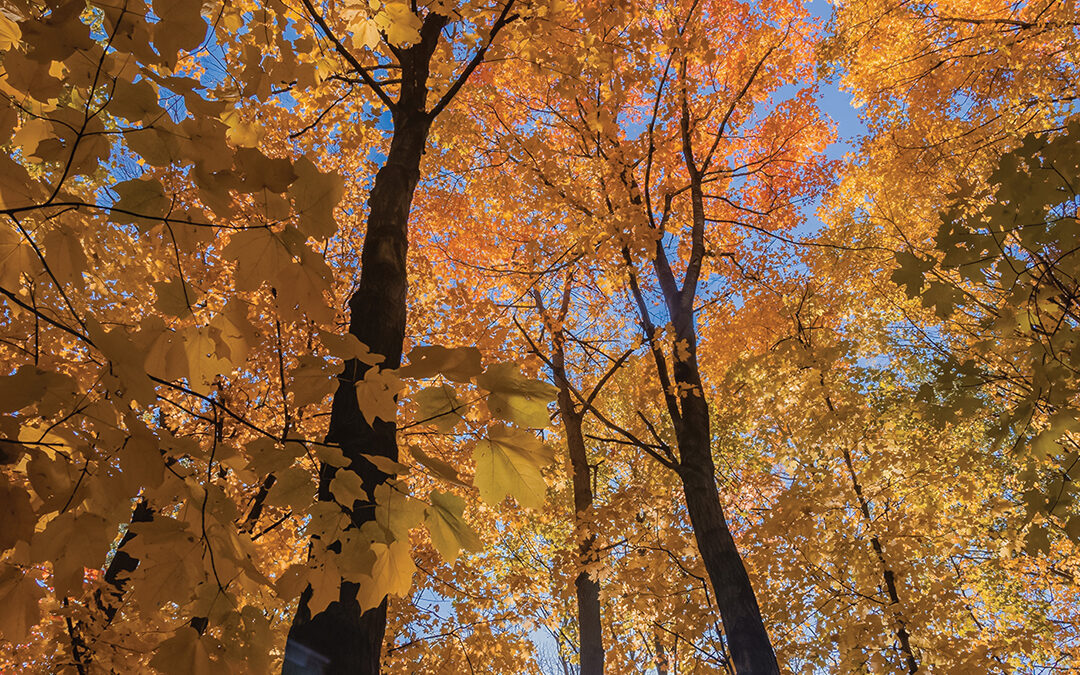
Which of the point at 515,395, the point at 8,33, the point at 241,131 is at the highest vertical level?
the point at 241,131

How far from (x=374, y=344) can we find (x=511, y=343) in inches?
267

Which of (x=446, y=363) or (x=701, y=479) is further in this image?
(x=701, y=479)

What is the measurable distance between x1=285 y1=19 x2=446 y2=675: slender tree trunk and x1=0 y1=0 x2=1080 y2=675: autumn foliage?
0.01 meters

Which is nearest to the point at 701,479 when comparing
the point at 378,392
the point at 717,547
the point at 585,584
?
the point at 717,547

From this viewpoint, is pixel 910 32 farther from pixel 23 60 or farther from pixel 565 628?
pixel 565 628

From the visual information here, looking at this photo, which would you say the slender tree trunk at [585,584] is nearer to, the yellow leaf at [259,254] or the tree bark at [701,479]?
the tree bark at [701,479]

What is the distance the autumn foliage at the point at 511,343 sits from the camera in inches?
40.6

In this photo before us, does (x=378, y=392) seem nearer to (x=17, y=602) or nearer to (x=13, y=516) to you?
(x=13, y=516)

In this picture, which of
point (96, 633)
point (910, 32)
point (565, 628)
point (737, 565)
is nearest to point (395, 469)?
point (737, 565)

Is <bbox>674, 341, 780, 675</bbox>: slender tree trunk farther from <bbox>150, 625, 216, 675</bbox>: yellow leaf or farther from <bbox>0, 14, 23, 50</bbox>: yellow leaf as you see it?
<bbox>0, 14, 23, 50</bbox>: yellow leaf

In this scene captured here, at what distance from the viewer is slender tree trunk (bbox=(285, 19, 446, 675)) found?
1.59m

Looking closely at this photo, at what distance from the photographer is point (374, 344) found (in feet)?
6.51

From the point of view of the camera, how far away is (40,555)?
35.2 inches

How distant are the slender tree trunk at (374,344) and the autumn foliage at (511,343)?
0.05 ft
